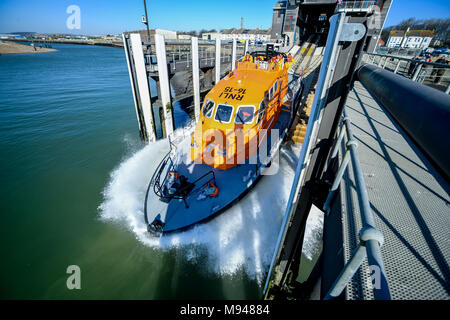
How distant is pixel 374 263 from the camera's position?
89 cm

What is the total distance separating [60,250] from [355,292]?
7665 millimetres

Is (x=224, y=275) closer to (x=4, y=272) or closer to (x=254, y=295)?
(x=254, y=295)

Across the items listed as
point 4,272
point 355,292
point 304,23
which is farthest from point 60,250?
point 304,23

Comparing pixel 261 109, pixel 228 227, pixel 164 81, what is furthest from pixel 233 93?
pixel 164 81

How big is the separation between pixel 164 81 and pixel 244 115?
18.6 ft

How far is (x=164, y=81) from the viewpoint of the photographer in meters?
9.66

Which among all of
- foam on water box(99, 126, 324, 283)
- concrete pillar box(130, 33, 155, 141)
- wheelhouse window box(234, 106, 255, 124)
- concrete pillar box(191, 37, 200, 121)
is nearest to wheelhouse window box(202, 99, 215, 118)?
wheelhouse window box(234, 106, 255, 124)

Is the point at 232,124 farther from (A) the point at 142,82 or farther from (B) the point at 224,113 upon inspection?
(A) the point at 142,82

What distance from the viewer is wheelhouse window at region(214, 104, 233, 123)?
628 centimetres
